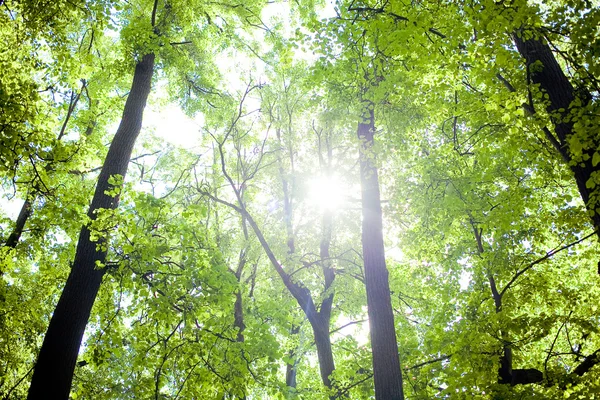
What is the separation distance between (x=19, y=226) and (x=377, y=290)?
28.6 feet

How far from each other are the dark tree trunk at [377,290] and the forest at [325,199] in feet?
0.10

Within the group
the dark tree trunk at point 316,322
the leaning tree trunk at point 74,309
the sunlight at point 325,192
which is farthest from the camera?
the sunlight at point 325,192

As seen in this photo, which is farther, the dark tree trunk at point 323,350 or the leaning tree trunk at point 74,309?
the dark tree trunk at point 323,350

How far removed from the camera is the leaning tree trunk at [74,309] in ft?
16.0

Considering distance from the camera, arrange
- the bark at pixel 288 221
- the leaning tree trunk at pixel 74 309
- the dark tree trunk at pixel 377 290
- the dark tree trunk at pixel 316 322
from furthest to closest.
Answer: the bark at pixel 288 221
the dark tree trunk at pixel 316 322
the dark tree trunk at pixel 377 290
the leaning tree trunk at pixel 74 309

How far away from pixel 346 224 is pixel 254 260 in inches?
115

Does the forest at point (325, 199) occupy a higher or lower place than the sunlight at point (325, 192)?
lower

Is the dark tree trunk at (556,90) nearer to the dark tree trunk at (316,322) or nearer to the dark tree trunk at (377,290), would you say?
the dark tree trunk at (377,290)

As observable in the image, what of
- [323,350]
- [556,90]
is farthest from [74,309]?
[556,90]

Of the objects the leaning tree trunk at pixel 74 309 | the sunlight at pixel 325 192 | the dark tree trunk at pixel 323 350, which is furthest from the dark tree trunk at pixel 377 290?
the sunlight at pixel 325 192

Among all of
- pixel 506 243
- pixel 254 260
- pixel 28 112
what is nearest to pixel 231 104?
pixel 254 260

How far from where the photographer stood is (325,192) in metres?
11.1

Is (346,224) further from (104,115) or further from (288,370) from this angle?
(104,115)

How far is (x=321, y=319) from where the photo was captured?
9023 mm
